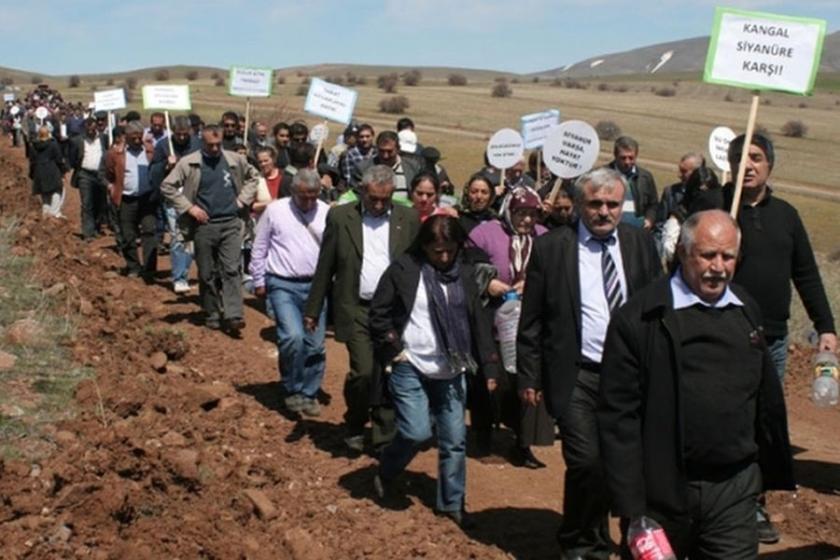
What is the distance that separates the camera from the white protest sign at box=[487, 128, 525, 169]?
457 inches

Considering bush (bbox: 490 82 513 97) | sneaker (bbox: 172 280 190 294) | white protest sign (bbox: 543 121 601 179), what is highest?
bush (bbox: 490 82 513 97)

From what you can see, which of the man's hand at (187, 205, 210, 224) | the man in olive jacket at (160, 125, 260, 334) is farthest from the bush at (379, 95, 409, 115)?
the man's hand at (187, 205, 210, 224)

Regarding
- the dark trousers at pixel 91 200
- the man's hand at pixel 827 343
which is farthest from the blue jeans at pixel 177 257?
the man's hand at pixel 827 343

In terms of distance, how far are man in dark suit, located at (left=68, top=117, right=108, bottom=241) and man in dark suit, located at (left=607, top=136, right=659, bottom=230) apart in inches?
337

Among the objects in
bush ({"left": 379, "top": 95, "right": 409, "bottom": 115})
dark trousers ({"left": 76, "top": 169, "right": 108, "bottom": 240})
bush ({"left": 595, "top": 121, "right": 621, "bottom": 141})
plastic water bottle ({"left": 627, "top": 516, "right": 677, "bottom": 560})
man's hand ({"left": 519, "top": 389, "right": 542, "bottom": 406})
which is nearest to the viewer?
plastic water bottle ({"left": 627, "top": 516, "right": 677, "bottom": 560})

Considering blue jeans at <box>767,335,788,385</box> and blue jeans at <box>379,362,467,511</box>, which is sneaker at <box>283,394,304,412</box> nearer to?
blue jeans at <box>379,362,467,511</box>

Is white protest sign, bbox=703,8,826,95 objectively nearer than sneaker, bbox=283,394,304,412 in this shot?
Yes

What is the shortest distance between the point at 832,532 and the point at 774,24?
9.96 ft

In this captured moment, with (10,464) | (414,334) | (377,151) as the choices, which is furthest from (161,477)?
(377,151)

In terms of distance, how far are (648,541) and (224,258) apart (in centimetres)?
773

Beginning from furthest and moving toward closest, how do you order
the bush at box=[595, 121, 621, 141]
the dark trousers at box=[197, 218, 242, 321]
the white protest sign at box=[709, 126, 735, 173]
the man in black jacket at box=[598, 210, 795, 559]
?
the bush at box=[595, 121, 621, 141], the white protest sign at box=[709, 126, 735, 173], the dark trousers at box=[197, 218, 242, 321], the man in black jacket at box=[598, 210, 795, 559]

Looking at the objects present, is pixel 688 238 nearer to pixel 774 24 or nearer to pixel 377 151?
pixel 774 24

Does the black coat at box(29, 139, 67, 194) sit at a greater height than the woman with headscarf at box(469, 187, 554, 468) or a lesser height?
lesser

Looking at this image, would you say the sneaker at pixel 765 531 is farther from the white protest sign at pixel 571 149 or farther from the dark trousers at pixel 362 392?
the white protest sign at pixel 571 149
